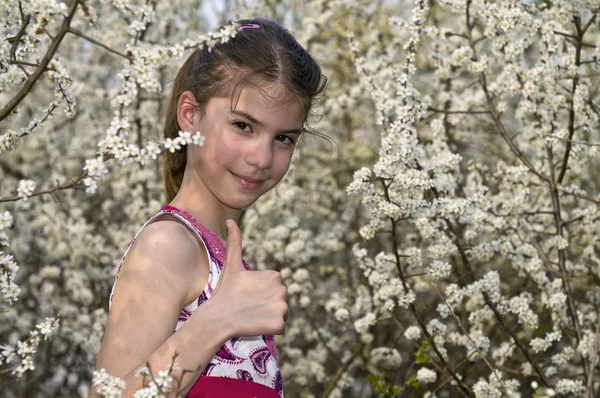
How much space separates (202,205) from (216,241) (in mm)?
162

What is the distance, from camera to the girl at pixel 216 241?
1.72m

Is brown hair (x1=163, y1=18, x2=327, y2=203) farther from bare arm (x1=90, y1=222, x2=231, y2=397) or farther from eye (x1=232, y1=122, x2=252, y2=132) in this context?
bare arm (x1=90, y1=222, x2=231, y2=397)

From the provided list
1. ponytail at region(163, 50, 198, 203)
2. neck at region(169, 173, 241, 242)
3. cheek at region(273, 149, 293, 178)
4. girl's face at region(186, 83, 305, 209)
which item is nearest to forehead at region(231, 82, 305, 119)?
girl's face at region(186, 83, 305, 209)

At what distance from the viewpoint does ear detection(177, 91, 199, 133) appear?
89.0 inches

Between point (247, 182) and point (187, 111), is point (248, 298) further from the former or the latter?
point (187, 111)

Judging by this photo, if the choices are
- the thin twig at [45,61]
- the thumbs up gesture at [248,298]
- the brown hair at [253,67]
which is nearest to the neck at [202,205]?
the brown hair at [253,67]

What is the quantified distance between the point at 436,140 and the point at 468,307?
94cm

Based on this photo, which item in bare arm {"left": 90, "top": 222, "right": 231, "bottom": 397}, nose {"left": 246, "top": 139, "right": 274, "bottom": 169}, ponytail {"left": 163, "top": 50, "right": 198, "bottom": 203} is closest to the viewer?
bare arm {"left": 90, "top": 222, "right": 231, "bottom": 397}

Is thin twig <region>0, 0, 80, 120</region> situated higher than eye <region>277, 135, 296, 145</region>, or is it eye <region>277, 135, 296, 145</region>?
eye <region>277, 135, 296, 145</region>

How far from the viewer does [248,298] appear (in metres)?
1.80

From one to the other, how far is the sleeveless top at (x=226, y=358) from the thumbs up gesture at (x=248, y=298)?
111mm

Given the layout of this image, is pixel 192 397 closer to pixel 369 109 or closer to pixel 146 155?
pixel 146 155

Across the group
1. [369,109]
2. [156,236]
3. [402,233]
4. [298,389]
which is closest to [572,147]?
[156,236]

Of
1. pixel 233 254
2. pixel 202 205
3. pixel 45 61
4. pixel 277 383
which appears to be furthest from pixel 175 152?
pixel 45 61
